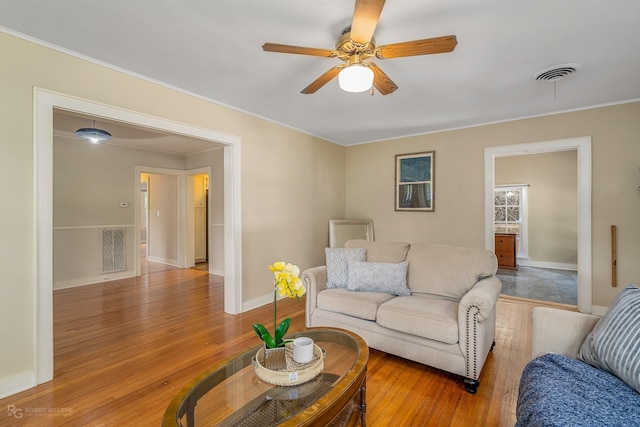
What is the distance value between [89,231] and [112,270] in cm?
77

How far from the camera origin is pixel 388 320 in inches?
89.7

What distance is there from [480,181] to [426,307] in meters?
2.63

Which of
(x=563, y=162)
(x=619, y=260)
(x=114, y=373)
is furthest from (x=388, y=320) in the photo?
A: (x=563, y=162)

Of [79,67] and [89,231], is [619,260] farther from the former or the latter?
[89,231]

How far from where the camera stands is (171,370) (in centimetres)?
226

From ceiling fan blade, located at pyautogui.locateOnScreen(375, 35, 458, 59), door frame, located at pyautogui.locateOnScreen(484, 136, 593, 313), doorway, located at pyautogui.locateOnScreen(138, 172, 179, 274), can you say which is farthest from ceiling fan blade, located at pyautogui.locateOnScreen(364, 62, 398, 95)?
doorway, located at pyautogui.locateOnScreen(138, 172, 179, 274)

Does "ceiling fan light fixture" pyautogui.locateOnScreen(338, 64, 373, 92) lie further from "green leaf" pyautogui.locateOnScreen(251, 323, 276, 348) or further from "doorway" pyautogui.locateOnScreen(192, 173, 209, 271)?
"doorway" pyautogui.locateOnScreen(192, 173, 209, 271)

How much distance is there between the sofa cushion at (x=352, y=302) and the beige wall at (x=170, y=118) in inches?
54.2

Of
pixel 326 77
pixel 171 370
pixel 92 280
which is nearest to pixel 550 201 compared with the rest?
pixel 326 77

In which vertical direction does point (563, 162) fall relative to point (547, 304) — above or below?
above

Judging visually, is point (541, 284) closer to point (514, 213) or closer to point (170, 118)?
point (514, 213)

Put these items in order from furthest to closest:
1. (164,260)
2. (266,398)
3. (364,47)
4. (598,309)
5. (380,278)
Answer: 1. (164,260)
2. (598,309)
3. (380,278)
4. (364,47)
5. (266,398)

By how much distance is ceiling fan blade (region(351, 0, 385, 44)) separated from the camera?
54.4 inches

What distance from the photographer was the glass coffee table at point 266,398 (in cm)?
116
